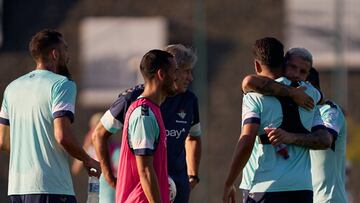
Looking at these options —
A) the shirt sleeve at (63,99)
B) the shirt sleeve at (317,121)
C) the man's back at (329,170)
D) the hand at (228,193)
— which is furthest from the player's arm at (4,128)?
the man's back at (329,170)

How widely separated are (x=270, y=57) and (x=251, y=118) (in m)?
0.47

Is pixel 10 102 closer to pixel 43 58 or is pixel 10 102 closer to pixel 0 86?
pixel 43 58

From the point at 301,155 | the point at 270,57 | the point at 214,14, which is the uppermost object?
the point at 214,14

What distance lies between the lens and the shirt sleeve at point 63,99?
352 inches

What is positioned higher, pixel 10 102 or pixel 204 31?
pixel 204 31

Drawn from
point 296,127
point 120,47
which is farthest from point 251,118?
point 120,47

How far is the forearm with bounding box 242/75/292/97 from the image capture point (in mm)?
8719

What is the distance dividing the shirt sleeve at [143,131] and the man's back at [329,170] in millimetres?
2068

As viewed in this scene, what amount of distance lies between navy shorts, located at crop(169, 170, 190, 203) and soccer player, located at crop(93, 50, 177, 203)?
0.97 m

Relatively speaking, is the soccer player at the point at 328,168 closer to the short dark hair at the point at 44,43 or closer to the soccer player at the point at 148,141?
the soccer player at the point at 148,141

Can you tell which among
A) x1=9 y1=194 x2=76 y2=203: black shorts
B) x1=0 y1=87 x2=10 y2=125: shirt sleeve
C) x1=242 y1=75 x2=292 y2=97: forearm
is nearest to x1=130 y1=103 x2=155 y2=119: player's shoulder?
x1=242 y1=75 x2=292 y2=97: forearm

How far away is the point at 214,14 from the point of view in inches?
1099

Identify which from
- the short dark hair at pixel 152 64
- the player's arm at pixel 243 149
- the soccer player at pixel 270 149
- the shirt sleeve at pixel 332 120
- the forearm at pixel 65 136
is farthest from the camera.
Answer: the shirt sleeve at pixel 332 120

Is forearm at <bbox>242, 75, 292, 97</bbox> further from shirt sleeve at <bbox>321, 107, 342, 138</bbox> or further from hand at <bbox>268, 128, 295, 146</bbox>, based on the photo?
shirt sleeve at <bbox>321, 107, 342, 138</bbox>
